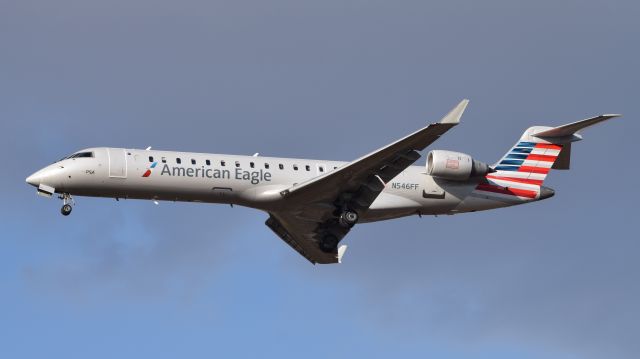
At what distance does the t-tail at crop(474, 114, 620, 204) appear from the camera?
3753cm

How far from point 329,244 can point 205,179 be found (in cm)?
574

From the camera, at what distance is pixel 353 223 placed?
3594cm

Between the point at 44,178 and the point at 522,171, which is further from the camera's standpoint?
the point at 522,171

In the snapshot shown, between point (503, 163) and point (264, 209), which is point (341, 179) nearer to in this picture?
point (264, 209)

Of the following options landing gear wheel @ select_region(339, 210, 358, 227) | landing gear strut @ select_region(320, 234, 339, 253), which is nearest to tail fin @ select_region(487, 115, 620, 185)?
landing gear wheel @ select_region(339, 210, 358, 227)

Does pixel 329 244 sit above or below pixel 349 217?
below

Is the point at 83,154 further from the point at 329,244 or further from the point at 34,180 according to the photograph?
the point at 329,244

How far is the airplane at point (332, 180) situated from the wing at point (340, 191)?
0.03m

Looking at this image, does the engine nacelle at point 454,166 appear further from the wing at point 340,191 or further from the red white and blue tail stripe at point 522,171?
the wing at point 340,191

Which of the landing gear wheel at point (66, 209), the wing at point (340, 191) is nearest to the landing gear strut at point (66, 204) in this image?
the landing gear wheel at point (66, 209)

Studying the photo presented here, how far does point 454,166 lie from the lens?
118ft

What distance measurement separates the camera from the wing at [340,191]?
108 feet

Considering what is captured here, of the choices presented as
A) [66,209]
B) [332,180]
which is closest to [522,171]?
[332,180]

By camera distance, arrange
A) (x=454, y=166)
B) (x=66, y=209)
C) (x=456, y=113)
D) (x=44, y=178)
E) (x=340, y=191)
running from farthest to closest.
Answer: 1. (x=454, y=166)
2. (x=340, y=191)
3. (x=66, y=209)
4. (x=44, y=178)
5. (x=456, y=113)
